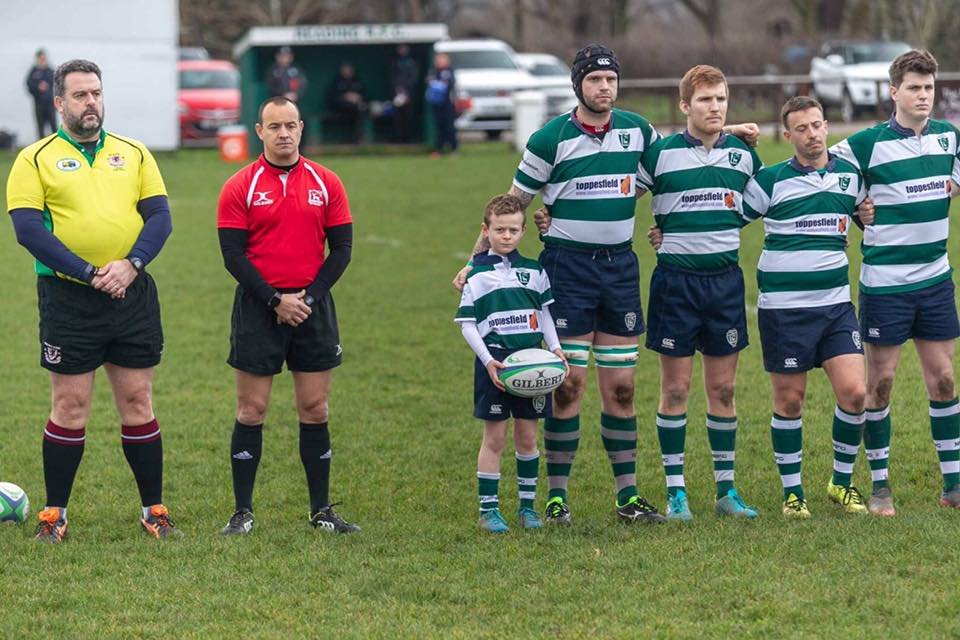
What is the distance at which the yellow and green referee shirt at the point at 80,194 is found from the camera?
6473mm

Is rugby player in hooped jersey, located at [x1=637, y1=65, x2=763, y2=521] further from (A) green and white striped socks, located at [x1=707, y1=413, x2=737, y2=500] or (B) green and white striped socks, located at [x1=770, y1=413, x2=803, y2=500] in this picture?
(B) green and white striped socks, located at [x1=770, y1=413, x2=803, y2=500]

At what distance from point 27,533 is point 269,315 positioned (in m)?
1.57

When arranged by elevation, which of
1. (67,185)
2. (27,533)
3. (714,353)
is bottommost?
(27,533)

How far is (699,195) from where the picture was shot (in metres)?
6.66

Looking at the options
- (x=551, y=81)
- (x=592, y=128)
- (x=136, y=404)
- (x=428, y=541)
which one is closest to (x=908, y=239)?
(x=592, y=128)

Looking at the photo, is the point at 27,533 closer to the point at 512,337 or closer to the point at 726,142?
the point at 512,337

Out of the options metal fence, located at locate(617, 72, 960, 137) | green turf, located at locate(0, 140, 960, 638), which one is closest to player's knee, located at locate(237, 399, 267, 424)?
green turf, located at locate(0, 140, 960, 638)

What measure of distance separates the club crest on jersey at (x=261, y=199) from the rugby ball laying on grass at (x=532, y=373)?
4.20 feet

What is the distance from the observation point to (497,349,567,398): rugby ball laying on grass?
21.1 feet

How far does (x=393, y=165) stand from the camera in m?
26.4

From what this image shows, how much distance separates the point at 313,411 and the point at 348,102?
23.2 meters

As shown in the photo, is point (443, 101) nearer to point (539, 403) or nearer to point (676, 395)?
point (676, 395)

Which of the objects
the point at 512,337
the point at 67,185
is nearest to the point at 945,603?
the point at 512,337

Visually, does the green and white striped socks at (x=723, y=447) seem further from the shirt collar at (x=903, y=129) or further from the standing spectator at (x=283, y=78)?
the standing spectator at (x=283, y=78)
